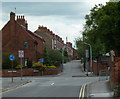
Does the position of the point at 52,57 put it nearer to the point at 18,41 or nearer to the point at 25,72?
the point at 18,41

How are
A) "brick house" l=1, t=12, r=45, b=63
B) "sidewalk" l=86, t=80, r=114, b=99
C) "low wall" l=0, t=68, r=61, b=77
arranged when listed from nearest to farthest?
"sidewalk" l=86, t=80, r=114, b=99, "low wall" l=0, t=68, r=61, b=77, "brick house" l=1, t=12, r=45, b=63

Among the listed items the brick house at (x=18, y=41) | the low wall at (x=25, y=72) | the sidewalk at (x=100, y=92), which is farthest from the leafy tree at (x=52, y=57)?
the sidewalk at (x=100, y=92)

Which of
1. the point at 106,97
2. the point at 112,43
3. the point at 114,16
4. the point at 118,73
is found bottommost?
the point at 106,97

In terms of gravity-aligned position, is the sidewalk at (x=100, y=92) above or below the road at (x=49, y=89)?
above

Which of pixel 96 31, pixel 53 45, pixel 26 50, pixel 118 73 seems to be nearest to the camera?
pixel 118 73

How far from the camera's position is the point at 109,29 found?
23125mm

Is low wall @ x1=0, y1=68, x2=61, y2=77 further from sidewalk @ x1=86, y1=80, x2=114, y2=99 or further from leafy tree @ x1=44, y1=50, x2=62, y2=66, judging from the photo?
sidewalk @ x1=86, y1=80, x2=114, y2=99

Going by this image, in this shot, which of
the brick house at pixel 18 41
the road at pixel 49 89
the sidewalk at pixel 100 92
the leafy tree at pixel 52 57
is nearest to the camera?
the sidewalk at pixel 100 92

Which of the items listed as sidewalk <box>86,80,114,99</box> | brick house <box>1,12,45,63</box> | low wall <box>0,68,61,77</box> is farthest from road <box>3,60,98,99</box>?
brick house <box>1,12,45,63</box>

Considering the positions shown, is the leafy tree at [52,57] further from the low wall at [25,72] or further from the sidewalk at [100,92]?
the sidewalk at [100,92]

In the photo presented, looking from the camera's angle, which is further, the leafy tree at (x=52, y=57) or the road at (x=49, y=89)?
the leafy tree at (x=52, y=57)

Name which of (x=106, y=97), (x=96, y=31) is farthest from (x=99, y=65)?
(x=106, y=97)

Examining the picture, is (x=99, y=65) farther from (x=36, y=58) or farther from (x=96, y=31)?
(x=96, y=31)

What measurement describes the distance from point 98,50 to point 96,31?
4276cm
